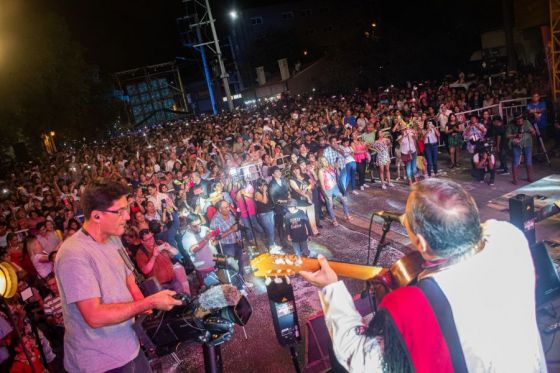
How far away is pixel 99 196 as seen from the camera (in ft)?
7.89

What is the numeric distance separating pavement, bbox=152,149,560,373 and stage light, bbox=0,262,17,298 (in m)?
2.09

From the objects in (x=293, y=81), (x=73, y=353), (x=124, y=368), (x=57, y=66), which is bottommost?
(x=124, y=368)

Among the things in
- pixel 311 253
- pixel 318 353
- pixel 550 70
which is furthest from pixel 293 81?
pixel 318 353

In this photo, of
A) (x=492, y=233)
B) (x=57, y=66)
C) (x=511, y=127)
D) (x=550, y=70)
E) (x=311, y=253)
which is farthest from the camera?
(x=57, y=66)

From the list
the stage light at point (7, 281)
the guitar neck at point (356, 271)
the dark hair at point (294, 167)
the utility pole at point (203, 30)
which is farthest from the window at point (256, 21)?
the guitar neck at point (356, 271)

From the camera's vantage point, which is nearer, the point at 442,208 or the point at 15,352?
the point at 442,208

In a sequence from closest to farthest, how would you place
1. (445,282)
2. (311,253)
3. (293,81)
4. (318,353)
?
(445,282) < (318,353) < (311,253) < (293,81)

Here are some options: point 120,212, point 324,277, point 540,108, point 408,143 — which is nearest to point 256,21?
point 540,108

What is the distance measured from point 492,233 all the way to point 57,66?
30519 mm

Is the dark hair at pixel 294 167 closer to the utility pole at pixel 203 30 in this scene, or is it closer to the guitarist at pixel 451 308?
the guitarist at pixel 451 308

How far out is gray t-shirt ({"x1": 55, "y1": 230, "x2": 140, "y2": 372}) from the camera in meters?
2.24

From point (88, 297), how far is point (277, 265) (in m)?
1.14

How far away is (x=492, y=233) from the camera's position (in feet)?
5.18

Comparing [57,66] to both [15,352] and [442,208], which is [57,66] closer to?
[15,352]
